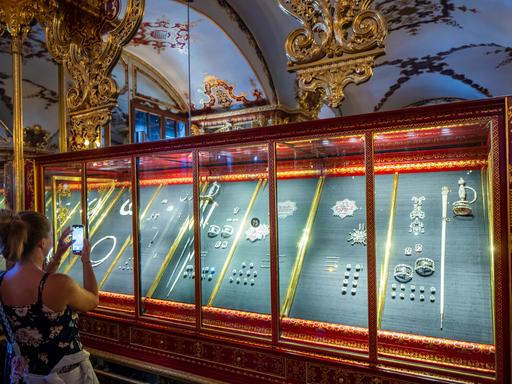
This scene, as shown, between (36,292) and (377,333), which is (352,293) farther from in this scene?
(36,292)

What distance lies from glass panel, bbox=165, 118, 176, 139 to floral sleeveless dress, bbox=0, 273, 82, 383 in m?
1.76

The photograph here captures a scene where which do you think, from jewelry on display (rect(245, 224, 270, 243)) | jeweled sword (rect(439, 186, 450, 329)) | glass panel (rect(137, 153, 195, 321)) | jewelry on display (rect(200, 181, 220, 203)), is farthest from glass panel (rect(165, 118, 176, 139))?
jeweled sword (rect(439, 186, 450, 329))

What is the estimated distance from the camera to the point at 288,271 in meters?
2.84

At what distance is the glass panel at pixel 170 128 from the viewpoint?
3464 millimetres

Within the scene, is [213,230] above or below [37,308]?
above

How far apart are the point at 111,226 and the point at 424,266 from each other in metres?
2.70

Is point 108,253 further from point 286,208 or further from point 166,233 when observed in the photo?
point 286,208

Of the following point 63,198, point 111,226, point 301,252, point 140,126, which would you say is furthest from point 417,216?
point 63,198

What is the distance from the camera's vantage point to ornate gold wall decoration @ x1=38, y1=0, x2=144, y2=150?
3.64 metres

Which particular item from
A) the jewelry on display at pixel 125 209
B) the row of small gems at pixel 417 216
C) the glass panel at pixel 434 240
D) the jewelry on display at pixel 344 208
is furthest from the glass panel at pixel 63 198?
the row of small gems at pixel 417 216

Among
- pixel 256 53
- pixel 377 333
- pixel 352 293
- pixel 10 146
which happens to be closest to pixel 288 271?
pixel 352 293

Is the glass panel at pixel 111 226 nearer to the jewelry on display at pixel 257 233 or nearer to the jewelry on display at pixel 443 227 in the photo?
the jewelry on display at pixel 257 233

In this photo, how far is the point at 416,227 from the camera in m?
2.63

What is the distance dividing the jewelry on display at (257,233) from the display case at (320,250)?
1cm
